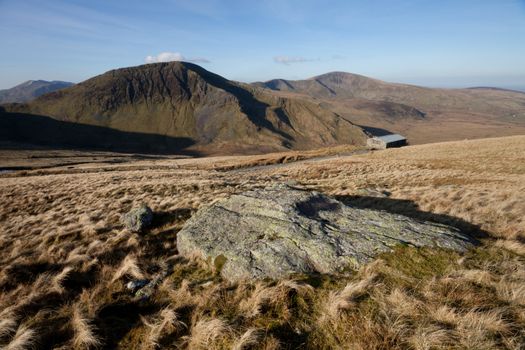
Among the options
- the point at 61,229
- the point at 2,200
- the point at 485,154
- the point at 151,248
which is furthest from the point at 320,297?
the point at 485,154

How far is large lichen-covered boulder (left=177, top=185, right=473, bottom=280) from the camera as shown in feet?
23.3

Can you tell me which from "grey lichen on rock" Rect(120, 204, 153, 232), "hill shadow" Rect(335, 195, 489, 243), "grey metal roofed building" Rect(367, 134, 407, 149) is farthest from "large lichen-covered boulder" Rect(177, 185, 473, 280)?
"grey metal roofed building" Rect(367, 134, 407, 149)

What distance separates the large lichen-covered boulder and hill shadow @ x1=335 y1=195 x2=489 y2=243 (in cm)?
237

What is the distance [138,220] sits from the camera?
11.5 meters

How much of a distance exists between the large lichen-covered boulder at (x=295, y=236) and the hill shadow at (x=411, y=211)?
7.77 ft

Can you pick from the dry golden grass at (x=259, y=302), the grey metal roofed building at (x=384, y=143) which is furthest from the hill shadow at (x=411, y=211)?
the grey metal roofed building at (x=384, y=143)

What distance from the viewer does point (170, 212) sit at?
44.4ft

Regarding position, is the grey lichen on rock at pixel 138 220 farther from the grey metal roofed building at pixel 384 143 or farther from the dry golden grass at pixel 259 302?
the grey metal roofed building at pixel 384 143

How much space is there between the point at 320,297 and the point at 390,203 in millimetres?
13059

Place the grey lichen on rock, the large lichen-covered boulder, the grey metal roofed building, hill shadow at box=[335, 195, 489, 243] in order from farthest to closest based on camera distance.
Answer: the grey metal roofed building, the grey lichen on rock, hill shadow at box=[335, 195, 489, 243], the large lichen-covered boulder

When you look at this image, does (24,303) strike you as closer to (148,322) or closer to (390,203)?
(148,322)

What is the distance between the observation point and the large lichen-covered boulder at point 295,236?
280 inches

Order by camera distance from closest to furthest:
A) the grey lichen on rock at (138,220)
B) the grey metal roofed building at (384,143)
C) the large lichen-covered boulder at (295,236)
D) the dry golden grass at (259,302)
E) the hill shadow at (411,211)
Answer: the dry golden grass at (259,302), the large lichen-covered boulder at (295,236), the hill shadow at (411,211), the grey lichen on rock at (138,220), the grey metal roofed building at (384,143)

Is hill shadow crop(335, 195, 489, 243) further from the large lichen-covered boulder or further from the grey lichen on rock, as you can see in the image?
the grey lichen on rock
